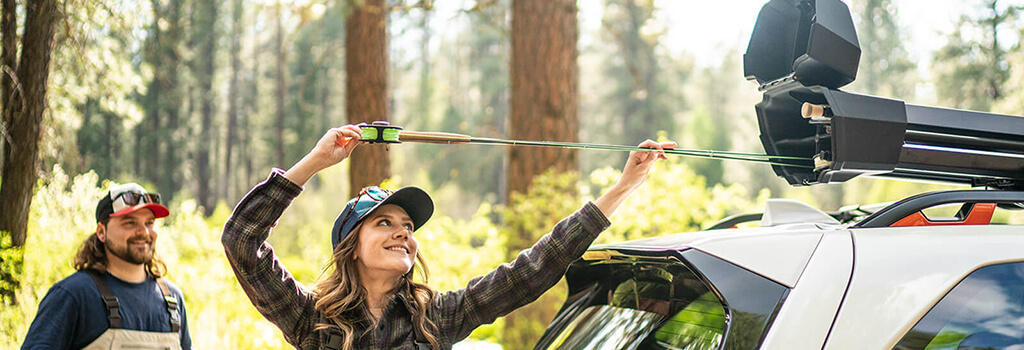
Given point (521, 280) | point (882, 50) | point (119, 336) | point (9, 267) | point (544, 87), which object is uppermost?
point (882, 50)

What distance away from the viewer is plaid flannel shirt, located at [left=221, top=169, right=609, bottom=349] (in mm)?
2604

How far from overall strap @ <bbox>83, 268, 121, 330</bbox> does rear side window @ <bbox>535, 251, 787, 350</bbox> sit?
228 cm

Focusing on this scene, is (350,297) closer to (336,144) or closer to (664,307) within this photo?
(336,144)

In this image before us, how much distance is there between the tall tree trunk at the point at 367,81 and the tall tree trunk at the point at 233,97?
36421mm

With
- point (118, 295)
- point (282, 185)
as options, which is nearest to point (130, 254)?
point (118, 295)

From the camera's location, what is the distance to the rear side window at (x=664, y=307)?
190 centimetres

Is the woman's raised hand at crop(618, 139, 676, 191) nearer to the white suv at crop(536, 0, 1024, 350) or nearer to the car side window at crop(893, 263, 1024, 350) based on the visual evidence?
the white suv at crop(536, 0, 1024, 350)

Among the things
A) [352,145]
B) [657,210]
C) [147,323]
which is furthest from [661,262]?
[657,210]

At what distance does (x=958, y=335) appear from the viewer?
189cm

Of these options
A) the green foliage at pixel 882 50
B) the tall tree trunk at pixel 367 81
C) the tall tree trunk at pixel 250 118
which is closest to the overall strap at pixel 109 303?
the tall tree trunk at pixel 367 81

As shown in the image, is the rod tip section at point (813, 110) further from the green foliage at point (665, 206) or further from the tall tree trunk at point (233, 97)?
the tall tree trunk at point (233, 97)

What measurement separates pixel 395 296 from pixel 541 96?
6917mm

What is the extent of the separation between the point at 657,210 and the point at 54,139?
600 centimetres

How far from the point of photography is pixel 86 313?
3848mm
